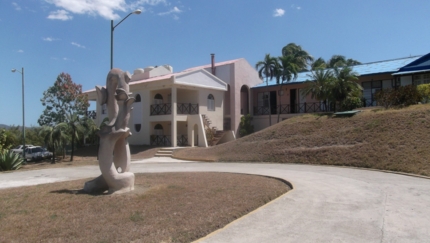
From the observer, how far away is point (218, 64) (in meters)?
33.4

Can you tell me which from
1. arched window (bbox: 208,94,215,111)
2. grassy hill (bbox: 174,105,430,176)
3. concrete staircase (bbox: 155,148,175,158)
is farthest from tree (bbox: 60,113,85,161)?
arched window (bbox: 208,94,215,111)

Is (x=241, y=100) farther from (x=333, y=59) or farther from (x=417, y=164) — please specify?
(x=417, y=164)

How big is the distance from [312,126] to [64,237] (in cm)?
1807

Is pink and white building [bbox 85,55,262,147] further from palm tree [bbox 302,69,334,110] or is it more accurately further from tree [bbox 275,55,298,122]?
palm tree [bbox 302,69,334,110]

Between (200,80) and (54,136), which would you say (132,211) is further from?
(200,80)

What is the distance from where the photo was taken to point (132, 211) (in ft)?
22.7

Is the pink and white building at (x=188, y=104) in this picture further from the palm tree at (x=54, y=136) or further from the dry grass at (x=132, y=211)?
the dry grass at (x=132, y=211)

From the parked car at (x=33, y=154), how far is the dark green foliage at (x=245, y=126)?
56.2 ft

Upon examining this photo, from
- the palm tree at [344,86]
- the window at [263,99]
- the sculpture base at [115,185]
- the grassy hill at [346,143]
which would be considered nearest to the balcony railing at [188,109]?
the grassy hill at [346,143]

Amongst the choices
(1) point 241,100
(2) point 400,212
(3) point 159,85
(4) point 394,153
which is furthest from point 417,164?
(1) point 241,100

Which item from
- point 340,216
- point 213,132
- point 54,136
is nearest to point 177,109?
point 213,132

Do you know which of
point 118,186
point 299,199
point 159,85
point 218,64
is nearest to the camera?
point 299,199

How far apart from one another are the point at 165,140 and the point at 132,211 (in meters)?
21.3

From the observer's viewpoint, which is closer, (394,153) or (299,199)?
(299,199)
